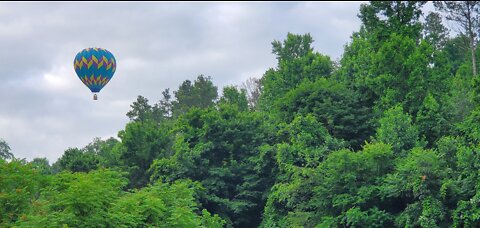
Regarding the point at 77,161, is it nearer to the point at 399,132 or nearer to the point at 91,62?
the point at 91,62

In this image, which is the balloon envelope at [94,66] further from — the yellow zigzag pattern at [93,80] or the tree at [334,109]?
the tree at [334,109]

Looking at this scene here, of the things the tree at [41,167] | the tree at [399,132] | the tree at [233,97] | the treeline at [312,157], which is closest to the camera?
the treeline at [312,157]

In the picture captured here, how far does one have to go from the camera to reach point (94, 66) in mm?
30344

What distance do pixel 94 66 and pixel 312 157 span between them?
10031mm

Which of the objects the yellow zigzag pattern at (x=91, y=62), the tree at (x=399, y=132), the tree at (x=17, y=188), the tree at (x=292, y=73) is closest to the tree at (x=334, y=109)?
the tree at (x=399, y=132)

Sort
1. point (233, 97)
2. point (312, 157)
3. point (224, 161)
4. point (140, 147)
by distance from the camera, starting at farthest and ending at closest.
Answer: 1. point (233, 97)
2. point (140, 147)
3. point (224, 161)
4. point (312, 157)

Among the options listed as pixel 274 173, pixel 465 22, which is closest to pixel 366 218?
pixel 274 173

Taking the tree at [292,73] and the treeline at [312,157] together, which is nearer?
the treeline at [312,157]

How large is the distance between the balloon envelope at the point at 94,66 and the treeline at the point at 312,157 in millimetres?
3875

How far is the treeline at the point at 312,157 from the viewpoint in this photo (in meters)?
20.5

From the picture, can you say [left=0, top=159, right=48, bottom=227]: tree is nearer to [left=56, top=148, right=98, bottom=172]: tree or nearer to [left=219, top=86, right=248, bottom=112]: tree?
[left=56, top=148, right=98, bottom=172]: tree

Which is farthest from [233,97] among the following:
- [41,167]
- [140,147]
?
[41,167]

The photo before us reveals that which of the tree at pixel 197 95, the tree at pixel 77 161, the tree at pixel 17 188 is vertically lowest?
the tree at pixel 17 188

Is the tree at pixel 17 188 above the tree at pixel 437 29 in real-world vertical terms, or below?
below
